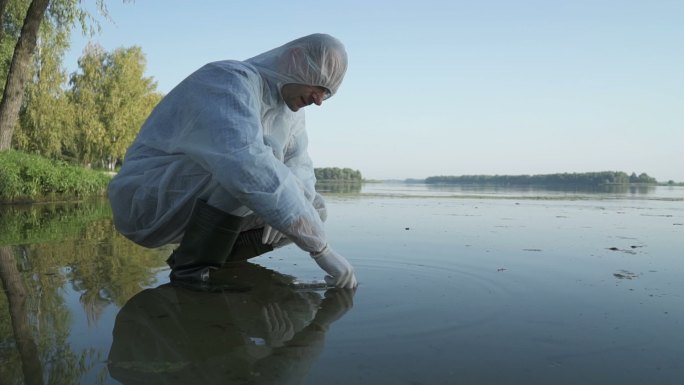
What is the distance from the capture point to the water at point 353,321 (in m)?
1.18

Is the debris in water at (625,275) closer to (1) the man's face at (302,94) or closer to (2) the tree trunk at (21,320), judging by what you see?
(1) the man's face at (302,94)

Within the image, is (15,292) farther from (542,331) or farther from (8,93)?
(8,93)

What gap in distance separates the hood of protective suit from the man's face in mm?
28

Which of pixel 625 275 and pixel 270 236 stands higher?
pixel 270 236

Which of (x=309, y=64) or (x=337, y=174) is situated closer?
(x=309, y=64)

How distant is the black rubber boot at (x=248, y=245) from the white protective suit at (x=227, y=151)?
0.29m

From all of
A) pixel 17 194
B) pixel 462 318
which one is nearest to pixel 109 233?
pixel 462 318

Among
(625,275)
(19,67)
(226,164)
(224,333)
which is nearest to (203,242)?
(226,164)

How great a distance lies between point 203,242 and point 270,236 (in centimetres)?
46

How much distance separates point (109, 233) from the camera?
4.04 metres

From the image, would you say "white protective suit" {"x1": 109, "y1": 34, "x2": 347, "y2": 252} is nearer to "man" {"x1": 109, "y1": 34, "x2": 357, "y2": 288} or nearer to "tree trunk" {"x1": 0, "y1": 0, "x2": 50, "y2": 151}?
"man" {"x1": 109, "y1": 34, "x2": 357, "y2": 288}

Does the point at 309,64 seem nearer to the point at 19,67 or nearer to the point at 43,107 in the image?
the point at 19,67

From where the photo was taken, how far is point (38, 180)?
8.58 meters

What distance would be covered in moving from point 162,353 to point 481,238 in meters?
3.21
